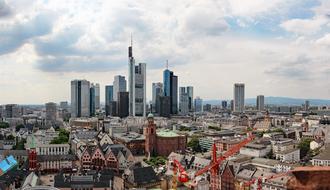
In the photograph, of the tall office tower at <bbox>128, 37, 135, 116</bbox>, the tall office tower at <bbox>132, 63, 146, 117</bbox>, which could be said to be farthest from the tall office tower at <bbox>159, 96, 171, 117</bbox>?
the tall office tower at <bbox>128, 37, 135, 116</bbox>

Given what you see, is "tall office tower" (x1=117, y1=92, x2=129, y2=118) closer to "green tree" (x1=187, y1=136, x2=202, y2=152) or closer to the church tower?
"green tree" (x1=187, y1=136, x2=202, y2=152)

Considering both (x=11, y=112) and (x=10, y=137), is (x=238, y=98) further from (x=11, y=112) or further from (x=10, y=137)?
(x=10, y=137)

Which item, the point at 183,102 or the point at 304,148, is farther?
the point at 183,102

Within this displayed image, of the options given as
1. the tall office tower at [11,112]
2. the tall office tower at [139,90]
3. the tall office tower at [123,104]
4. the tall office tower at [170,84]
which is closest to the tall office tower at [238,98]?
the tall office tower at [170,84]

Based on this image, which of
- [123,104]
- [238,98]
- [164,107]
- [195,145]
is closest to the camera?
[195,145]

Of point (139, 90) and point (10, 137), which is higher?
point (139, 90)

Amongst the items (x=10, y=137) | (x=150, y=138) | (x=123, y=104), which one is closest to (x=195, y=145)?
(x=150, y=138)

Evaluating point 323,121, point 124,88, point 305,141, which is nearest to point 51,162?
point 305,141
